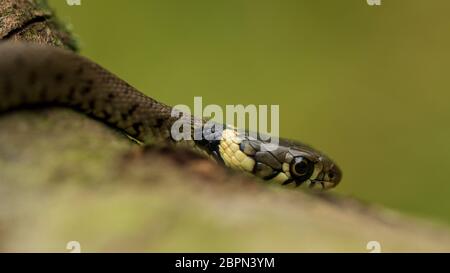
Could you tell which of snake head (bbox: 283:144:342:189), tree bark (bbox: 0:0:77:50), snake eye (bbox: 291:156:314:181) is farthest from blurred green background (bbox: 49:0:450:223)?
tree bark (bbox: 0:0:77:50)

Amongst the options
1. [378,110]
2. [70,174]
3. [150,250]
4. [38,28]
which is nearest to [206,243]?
[150,250]

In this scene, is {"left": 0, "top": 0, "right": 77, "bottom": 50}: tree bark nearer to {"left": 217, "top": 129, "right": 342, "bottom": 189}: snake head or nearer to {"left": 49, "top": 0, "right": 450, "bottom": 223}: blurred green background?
{"left": 217, "top": 129, "right": 342, "bottom": 189}: snake head

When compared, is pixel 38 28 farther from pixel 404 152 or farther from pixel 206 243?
pixel 404 152

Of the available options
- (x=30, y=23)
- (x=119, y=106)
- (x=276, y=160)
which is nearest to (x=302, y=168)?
(x=276, y=160)

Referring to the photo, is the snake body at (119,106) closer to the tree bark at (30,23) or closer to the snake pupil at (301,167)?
the snake pupil at (301,167)

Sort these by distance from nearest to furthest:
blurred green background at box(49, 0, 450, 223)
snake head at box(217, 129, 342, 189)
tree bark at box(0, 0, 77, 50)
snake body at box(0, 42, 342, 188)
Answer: snake body at box(0, 42, 342, 188), tree bark at box(0, 0, 77, 50), snake head at box(217, 129, 342, 189), blurred green background at box(49, 0, 450, 223)

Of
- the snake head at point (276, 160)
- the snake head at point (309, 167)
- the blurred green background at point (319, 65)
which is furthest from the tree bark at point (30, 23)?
the blurred green background at point (319, 65)
